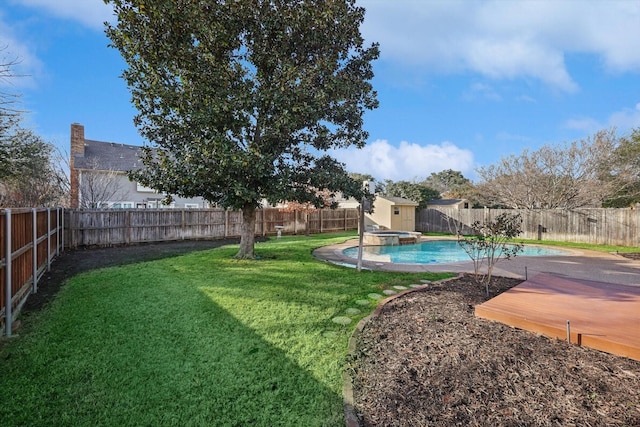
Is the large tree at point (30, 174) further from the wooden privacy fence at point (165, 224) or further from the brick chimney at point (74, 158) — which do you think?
the wooden privacy fence at point (165, 224)

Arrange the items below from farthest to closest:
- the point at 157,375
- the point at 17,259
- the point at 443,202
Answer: the point at 443,202 < the point at 17,259 < the point at 157,375

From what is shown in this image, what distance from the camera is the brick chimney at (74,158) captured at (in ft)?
59.8

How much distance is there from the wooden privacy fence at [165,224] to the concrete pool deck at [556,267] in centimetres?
699

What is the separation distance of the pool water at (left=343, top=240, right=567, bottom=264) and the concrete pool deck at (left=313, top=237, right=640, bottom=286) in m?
1.22

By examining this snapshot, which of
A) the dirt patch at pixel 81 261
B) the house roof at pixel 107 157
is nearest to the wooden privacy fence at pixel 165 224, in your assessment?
the dirt patch at pixel 81 261

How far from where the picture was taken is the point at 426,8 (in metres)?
8.41

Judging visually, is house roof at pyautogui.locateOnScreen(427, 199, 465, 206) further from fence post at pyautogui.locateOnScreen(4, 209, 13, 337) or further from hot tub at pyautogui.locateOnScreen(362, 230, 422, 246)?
fence post at pyautogui.locateOnScreen(4, 209, 13, 337)

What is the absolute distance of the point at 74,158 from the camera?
18953 mm

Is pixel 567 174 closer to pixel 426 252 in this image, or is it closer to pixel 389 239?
pixel 426 252

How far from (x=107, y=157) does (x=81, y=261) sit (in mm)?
14369

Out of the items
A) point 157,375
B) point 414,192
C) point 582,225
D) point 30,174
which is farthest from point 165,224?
point 582,225

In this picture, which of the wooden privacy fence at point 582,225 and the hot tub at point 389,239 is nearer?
the wooden privacy fence at point 582,225

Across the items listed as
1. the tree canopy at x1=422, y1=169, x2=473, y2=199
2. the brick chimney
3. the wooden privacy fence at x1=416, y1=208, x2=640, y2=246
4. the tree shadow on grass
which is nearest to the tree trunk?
the tree shadow on grass

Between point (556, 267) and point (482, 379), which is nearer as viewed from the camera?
point (482, 379)
